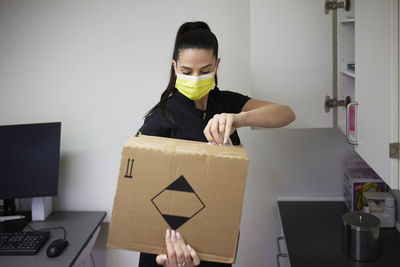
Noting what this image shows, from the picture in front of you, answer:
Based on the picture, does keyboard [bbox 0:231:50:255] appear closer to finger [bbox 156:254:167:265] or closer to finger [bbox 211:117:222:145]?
finger [bbox 156:254:167:265]

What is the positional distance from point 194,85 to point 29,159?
119 centimetres

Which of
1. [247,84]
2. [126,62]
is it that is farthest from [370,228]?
[126,62]

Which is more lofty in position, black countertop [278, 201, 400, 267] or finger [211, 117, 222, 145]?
finger [211, 117, 222, 145]

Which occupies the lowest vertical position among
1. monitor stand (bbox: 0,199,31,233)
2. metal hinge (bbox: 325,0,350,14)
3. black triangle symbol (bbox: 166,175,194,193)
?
monitor stand (bbox: 0,199,31,233)

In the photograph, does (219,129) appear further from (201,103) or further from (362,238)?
(362,238)

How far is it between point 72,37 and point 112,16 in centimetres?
24

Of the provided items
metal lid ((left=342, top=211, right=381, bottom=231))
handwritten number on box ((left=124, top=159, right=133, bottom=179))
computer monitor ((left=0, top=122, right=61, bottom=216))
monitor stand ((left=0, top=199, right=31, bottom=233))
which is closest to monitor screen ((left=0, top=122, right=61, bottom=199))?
computer monitor ((left=0, top=122, right=61, bottom=216))

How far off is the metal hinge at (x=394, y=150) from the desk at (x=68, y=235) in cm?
131

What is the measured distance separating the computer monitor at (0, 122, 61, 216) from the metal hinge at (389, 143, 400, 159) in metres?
1.62

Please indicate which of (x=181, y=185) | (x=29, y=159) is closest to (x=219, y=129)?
(x=181, y=185)

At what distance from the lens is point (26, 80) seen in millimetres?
2504

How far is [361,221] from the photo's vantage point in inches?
71.9

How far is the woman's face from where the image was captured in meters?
1.53

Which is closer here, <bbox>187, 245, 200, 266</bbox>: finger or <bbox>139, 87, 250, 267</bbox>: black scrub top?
<bbox>187, 245, 200, 266</bbox>: finger
